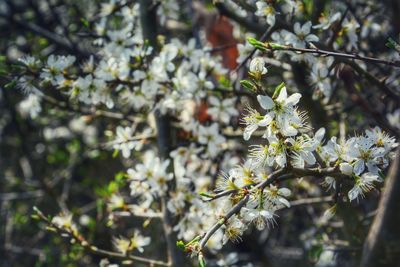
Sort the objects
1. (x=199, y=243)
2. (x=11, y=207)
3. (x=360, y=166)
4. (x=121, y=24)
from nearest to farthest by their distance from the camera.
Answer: (x=199, y=243) → (x=360, y=166) → (x=121, y=24) → (x=11, y=207)

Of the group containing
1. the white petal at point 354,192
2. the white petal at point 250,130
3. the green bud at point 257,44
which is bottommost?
the white petal at point 354,192

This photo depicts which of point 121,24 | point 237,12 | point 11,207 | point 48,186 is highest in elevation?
point 237,12

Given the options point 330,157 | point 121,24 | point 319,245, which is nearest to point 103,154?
point 121,24

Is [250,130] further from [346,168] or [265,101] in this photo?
[346,168]

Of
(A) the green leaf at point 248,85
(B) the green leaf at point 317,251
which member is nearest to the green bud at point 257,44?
(A) the green leaf at point 248,85

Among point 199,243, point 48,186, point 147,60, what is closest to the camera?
point 199,243

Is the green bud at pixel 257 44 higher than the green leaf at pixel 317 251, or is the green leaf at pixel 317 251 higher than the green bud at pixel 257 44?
the green bud at pixel 257 44

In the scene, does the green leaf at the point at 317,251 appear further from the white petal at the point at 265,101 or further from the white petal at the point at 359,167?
the white petal at the point at 265,101

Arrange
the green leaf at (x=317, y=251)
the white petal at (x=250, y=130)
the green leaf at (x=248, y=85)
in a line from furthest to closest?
the green leaf at (x=317, y=251) → the white petal at (x=250, y=130) → the green leaf at (x=248, y=85)

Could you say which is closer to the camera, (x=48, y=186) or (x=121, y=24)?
(x=121, y=24)

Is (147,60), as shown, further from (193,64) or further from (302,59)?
(302,59)

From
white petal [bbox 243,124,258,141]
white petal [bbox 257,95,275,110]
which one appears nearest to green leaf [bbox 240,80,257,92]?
white petal [bbox 257,95,275,110]
